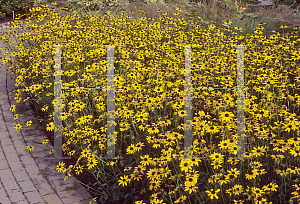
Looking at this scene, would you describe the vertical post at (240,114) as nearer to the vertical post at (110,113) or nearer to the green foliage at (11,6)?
the vertical post at (110,113)

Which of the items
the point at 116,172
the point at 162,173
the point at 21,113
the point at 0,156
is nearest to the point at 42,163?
the point at 0,156

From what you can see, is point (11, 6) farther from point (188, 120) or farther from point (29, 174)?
point (188, 120)

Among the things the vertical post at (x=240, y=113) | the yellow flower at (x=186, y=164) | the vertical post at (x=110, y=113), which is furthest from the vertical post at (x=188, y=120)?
the vertical post at (x=110, y=113)

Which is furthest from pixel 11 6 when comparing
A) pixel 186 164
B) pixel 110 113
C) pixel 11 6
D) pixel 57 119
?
pixel 186 164

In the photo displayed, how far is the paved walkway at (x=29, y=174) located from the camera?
11.5 ft

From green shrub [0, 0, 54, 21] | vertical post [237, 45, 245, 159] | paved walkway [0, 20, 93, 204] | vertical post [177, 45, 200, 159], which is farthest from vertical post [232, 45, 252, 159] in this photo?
green shrub [0, 0, 54, 21]

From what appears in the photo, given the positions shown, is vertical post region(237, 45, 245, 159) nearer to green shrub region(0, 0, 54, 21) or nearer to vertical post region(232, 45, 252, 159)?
vertical post region(232, 45, 252, 159)

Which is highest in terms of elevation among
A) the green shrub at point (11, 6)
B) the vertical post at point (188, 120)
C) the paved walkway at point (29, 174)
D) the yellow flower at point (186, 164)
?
the green shrub at point (11, 6)

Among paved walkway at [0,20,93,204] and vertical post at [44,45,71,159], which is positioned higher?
vertical post at [44,45,71,159]

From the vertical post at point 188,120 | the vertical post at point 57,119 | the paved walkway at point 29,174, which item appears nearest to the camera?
the vertical post at point 188,120

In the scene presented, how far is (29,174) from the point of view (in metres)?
3.89

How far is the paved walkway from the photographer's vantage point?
3.52 meters

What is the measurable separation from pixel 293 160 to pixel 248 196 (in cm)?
79

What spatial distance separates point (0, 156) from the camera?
4.22 m
